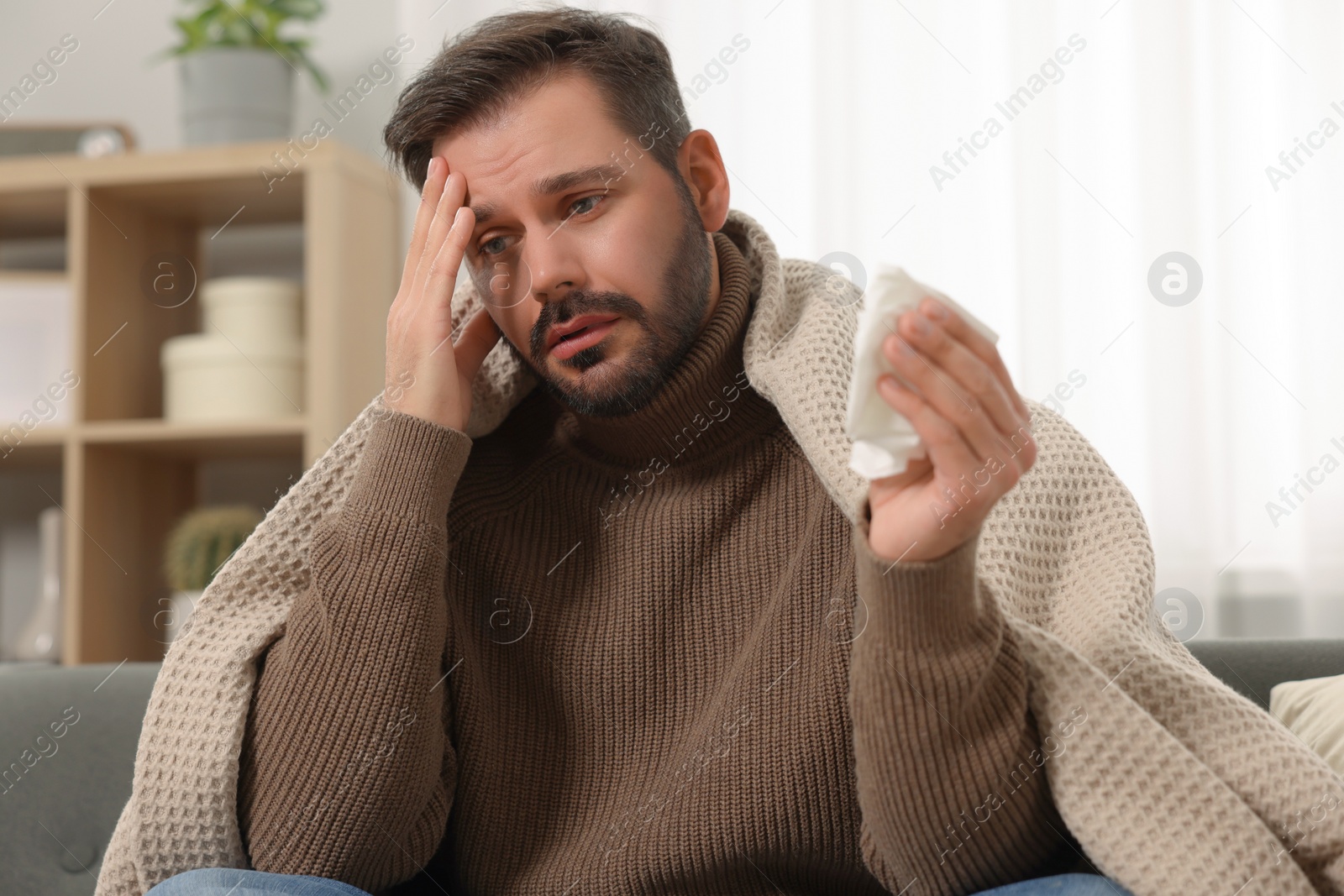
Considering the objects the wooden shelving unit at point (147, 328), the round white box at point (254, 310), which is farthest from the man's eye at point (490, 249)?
the round white box at point (254, 310)

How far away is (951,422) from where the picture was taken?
646 mm

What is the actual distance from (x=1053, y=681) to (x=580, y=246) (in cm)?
51

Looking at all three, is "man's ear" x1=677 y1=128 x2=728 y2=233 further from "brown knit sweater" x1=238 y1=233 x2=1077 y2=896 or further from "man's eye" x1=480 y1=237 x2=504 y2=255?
"man's eye" x1=480 y1=237 x2=504 y2=255

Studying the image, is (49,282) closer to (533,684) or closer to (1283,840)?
(533,684)

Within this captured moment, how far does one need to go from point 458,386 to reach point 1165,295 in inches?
44.1

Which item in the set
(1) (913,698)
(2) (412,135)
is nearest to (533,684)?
(1) (913,698)

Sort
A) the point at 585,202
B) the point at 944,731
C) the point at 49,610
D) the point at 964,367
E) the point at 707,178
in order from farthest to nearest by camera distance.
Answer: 1. the point at 49,610
2. the point at 707,178
3. the point at 585,202
4. the point at 944,731
5. the point at 964,367

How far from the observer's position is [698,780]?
0.91 m

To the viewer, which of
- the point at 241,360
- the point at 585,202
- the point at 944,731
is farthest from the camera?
the point at 241,360

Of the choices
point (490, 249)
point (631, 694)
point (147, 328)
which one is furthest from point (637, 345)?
point (147, 328)

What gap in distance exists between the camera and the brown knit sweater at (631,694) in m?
0.77

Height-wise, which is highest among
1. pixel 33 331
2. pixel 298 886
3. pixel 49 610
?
pixel 33 331

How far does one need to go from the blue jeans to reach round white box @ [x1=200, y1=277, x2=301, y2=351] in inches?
49.0

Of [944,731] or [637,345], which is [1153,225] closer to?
[637,345]
